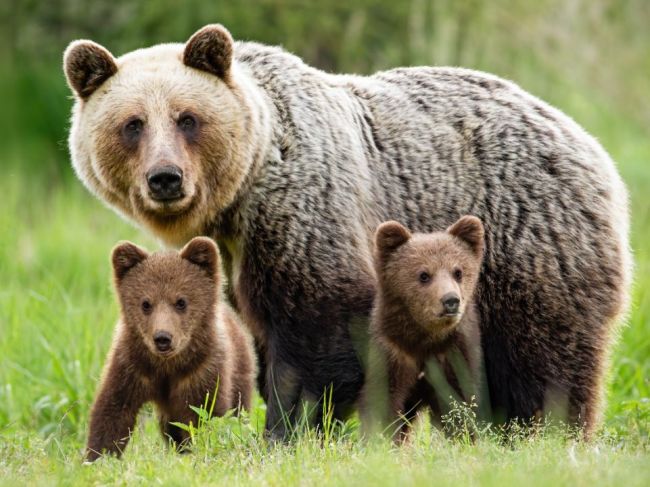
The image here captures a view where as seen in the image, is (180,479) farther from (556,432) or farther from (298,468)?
(556,432)

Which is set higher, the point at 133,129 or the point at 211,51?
the point at 211,51

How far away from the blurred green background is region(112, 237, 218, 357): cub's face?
7.44 ft

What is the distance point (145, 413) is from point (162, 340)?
2.14 m

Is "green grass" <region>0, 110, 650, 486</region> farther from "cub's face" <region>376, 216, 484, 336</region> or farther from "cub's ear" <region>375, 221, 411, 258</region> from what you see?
"cub's ear" <region>375, 221, 411, 258</region>

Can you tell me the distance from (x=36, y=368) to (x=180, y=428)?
257 centimetres

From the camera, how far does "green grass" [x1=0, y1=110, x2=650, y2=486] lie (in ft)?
17.6

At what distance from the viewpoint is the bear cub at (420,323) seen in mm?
6566

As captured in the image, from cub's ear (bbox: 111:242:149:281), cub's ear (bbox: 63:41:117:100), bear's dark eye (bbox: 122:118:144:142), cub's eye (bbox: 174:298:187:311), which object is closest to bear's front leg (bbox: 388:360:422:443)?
cub's eye (bbox: 174:298:187:311)

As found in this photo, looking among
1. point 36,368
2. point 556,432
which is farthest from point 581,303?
point 36,368

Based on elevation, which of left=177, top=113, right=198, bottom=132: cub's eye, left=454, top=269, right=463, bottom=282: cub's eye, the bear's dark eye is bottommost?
left=454, top=269, right=463, bottom=282: cub's eye

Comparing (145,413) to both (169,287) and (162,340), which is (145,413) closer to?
(169,287)

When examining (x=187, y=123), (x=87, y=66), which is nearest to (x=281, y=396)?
(x=187, y=123)

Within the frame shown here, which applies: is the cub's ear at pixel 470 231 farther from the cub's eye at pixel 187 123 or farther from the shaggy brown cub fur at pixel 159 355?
the cub's eye at pixel 187 123

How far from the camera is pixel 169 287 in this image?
654 centimetres
